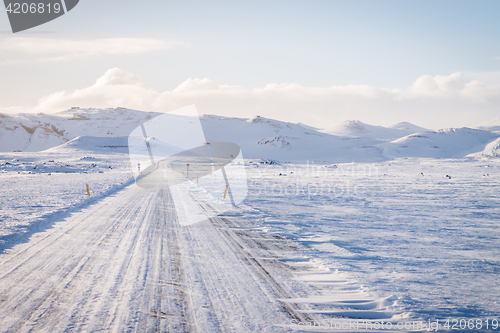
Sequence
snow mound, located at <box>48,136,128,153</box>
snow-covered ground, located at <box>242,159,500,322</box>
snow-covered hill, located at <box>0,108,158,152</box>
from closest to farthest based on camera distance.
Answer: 1. snow-covered ground, located at <box>242,159,500,322</box>
2. snow mound, located at <box>48,136,128,153</box>
3. snow-covered hill, located at <box>0,108,158,152</box>

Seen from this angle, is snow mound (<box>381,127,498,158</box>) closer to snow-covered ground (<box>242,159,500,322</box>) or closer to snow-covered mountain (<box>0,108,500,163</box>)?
snow-covered mountain (<box>0,108,500,163</box>)

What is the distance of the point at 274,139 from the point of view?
131 metres

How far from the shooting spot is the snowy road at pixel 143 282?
394cm

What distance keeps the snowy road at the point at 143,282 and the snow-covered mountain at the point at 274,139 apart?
2959 inches

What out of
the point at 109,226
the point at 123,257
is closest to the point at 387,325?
the point at 123,257

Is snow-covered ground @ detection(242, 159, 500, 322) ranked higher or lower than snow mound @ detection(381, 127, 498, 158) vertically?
lower

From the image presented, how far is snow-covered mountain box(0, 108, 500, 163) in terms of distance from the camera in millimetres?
93562

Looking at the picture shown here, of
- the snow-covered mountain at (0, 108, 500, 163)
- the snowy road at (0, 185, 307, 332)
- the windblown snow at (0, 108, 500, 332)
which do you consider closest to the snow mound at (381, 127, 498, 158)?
the snow-covered mountain at (0, 108, 500, 163)

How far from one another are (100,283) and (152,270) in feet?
3.21

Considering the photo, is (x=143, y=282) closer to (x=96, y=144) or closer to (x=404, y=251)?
(x=404, y=251)

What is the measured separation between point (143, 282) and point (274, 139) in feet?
418

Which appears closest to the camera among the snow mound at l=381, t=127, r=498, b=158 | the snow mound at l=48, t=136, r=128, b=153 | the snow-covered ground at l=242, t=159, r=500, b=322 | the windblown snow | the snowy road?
the snowy road

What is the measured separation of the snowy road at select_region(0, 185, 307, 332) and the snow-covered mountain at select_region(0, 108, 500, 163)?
7516 centimetres

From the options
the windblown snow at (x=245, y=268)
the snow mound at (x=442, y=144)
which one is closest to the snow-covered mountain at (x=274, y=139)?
the snow mound at (x=442, y=144)
